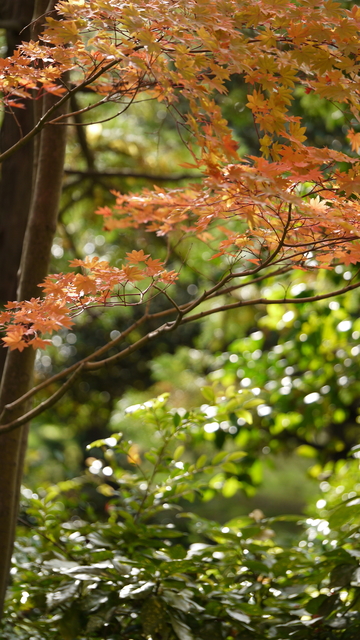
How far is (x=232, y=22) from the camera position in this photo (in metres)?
0.94

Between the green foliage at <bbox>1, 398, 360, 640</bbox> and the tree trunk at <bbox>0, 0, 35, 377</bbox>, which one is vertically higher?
the tree trunk at <bbox>0, 0, 35, 377</bbox>

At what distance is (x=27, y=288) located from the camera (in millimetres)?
1417

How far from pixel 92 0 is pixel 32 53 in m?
0.14

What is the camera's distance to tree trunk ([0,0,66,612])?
4.42 ft

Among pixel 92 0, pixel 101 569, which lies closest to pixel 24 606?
pixel 101 569

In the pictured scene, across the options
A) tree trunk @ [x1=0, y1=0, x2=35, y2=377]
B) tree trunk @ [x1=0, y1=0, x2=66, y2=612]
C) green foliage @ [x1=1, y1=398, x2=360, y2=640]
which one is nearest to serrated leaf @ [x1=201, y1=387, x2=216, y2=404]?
green foliage @ [x1=1, y1=398, x2=360, y2=640]

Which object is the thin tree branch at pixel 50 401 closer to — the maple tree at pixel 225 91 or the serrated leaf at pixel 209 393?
the maple tree at pixel 225 91

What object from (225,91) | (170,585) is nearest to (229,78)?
(225,91)

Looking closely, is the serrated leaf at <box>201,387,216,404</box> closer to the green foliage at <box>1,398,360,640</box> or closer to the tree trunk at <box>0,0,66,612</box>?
the green foliage at <box>1,398,360,640</box>

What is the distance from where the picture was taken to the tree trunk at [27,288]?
1.35 m

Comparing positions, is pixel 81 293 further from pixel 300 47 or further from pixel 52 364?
pixel 52 364

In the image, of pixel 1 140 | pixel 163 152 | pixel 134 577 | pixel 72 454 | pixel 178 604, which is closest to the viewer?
pixel 178 604

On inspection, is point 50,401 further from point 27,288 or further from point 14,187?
point 14,187

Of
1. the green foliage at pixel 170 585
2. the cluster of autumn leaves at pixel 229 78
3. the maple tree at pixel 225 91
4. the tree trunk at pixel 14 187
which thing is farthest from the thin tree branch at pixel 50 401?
the tree trunk at pixel 14 187
